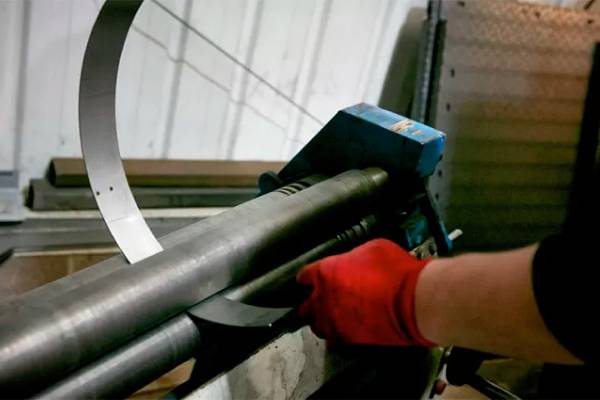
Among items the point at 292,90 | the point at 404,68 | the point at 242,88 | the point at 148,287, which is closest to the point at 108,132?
the point at 148,287

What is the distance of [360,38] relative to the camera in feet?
5.85

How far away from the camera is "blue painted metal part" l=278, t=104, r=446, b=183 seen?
1.13 meters

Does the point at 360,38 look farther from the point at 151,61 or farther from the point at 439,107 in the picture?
the point at 151,61

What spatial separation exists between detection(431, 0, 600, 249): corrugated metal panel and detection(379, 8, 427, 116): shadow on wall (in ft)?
0.29

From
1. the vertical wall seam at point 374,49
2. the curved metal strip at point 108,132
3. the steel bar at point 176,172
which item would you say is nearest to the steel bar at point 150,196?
the steel bar at point 176,172

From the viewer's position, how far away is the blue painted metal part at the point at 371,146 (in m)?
1.13

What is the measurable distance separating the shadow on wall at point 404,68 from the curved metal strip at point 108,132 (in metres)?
1.16

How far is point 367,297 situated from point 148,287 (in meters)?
0.25

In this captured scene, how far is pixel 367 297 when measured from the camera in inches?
28.6

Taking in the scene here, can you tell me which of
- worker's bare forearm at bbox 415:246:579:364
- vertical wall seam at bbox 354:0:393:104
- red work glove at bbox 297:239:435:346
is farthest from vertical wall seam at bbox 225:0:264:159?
worker's bare forearm at bbox 415:246:579:364

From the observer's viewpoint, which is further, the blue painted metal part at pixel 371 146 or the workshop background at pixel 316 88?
the workshop background at pixel 316 88

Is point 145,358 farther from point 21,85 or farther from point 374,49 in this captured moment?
point 374,49

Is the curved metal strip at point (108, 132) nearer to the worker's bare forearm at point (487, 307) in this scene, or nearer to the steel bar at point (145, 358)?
the steel bar at point (145, 358)

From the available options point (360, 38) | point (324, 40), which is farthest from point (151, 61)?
point (360, 38)
